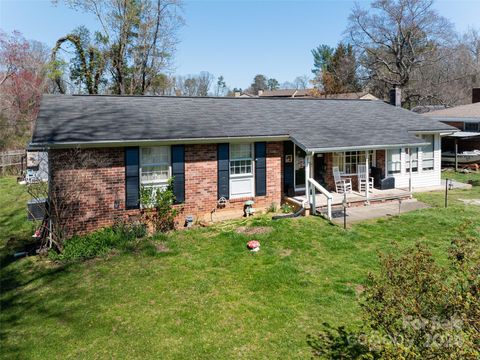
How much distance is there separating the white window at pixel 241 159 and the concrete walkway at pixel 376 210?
3.31 m

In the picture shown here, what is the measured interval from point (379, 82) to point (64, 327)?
4641 centimetres

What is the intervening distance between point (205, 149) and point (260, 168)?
212 centimetres

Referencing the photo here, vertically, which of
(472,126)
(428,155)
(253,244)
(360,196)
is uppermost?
(472,126)

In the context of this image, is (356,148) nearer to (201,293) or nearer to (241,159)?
(241,159)

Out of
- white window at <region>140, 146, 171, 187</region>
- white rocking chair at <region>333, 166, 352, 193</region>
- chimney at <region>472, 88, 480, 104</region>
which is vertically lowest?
white rocking chair at <region>333, 166, 352, 193</region>

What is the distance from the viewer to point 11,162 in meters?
23.9

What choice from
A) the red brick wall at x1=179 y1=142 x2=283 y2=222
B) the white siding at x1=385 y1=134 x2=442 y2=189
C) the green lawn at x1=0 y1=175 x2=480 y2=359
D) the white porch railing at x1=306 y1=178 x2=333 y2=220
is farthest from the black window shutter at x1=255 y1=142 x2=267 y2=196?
the white siding at x1=385 y1=134 x2=442 y2=189

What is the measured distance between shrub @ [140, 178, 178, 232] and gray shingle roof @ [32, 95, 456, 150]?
1.64 meters

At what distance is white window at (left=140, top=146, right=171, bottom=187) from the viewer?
11.9 m

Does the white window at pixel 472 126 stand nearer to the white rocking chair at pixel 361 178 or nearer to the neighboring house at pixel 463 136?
the neighboring house at pixel 463 136

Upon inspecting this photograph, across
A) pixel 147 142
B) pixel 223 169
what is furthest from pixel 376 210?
pixel 147 142

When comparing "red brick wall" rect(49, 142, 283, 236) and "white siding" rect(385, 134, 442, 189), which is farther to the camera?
"white siding" rect(385, 134, 442, 189)

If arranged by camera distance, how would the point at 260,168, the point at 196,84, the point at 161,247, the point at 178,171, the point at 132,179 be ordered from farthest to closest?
the point at 196,84 → the point at 260,168 → the point at 178,171 → the point at 132,179 → the point at 161,247

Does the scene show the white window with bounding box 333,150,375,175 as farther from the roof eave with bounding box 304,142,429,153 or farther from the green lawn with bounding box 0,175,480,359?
the green lawn with bounding box 0,175,480,359
